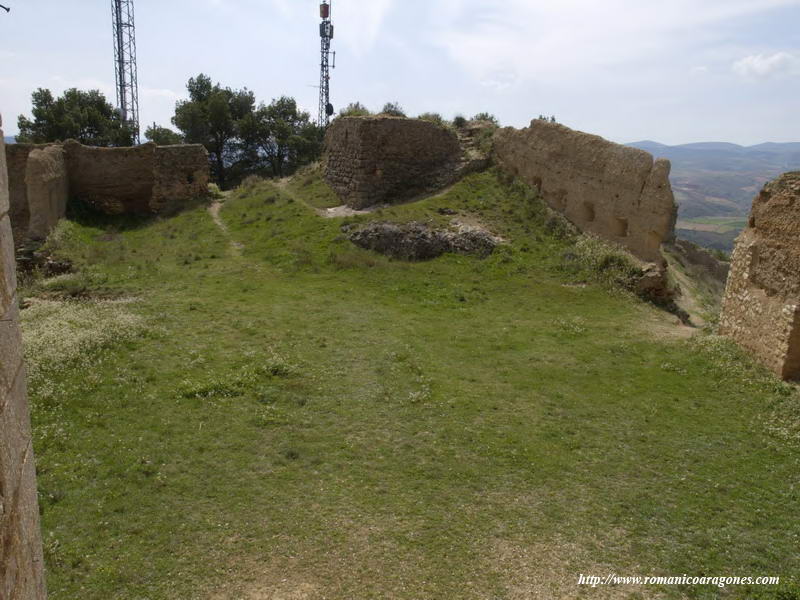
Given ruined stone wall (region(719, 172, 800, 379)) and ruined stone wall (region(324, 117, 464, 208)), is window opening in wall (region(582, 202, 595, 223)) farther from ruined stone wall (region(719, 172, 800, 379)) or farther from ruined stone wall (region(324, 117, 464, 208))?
ruined stone wall (region(719, 172, 800, 379))

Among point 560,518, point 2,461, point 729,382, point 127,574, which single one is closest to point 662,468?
point 560,518

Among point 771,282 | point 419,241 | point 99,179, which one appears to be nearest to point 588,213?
point 419,241

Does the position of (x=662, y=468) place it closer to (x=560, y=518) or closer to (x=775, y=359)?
(x=560, y=518)

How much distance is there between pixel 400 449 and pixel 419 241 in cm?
934

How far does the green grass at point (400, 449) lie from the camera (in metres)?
5.43

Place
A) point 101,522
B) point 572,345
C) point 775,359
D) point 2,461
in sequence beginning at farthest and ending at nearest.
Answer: point 572,345 < point 775,359 < point 101,522 < point 2,461

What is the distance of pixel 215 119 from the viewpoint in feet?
106

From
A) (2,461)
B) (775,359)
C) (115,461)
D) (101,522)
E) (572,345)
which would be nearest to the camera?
(2,461)

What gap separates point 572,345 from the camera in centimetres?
1105

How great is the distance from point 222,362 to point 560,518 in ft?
19.2

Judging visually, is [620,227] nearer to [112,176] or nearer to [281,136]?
[112,176]

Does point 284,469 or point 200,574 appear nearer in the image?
point 200,574

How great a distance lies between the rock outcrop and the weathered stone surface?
3.28 meters

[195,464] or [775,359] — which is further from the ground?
[775,359]
